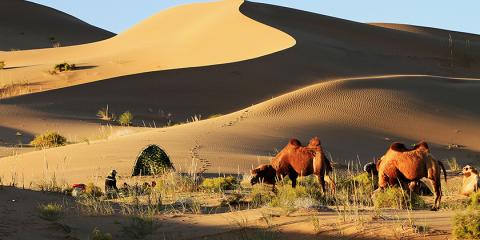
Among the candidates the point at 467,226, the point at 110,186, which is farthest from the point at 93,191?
the point at 467,226

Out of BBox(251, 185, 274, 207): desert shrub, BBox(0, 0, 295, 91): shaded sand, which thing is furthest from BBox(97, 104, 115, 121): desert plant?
BBox(251, 185, 274, 207): desert shrub

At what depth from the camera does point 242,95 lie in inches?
1695

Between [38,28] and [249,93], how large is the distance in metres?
60.0

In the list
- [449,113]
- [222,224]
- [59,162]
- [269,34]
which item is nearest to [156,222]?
[222,224]

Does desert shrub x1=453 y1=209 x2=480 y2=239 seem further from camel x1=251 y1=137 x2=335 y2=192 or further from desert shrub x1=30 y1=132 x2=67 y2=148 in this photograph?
desert shrub x1=30 y1=132 x2=67 y2=148

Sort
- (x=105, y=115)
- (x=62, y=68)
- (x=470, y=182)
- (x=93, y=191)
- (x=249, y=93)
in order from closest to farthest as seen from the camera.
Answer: (x=470, y=182) < (x=93, y=191) < (x=105, y=115) < (x=249, y=93) < (x=62, y=68)

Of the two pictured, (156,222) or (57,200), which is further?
(57,200)

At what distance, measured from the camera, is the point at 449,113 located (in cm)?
3575

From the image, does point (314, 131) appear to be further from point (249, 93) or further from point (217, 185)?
point (249, 93)

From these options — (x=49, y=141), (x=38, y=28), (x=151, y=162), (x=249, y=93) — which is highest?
(x=38, y=28)

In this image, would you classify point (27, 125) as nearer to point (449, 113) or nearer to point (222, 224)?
point (449, 113)

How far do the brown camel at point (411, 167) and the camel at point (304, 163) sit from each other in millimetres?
1083

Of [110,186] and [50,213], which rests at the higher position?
[110,186]

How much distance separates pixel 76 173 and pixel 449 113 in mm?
17947
